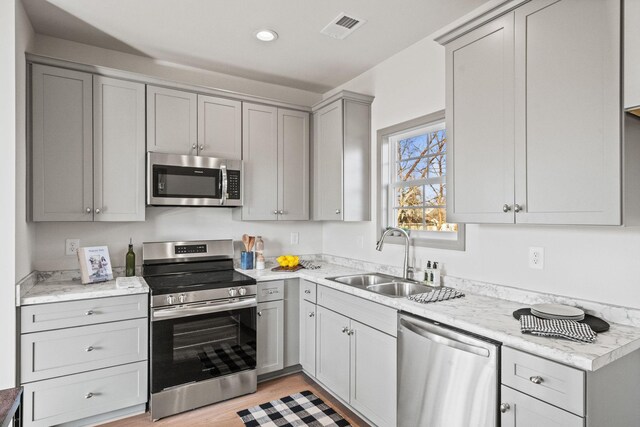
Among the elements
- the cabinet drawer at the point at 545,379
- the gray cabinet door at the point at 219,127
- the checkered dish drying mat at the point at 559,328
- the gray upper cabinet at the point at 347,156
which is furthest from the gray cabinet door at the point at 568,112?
the gray cabinet door at the point at 219,127

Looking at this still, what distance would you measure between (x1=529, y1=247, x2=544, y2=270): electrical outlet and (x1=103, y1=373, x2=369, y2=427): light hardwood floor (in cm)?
143

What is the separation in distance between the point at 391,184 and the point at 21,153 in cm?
254

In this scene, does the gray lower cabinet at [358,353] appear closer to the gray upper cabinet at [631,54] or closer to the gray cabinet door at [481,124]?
the gray cabinet door at [481,124]

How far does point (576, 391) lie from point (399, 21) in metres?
2.26

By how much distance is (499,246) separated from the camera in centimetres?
217

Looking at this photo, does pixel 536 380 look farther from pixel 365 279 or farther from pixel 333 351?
pixel 365 279

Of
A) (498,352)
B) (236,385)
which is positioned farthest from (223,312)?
(498,352)

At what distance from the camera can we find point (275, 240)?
3.64 metres

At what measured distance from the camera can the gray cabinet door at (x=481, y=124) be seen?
1.81m

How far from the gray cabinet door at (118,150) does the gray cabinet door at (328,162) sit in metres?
1.47

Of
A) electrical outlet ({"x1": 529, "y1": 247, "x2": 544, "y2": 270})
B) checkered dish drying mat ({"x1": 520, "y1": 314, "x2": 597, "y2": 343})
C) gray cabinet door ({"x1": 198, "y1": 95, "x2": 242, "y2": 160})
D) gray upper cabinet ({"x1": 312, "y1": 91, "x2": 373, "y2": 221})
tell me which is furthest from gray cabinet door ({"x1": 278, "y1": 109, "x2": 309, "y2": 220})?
checkered dish drying mat ({"x1": 520, "y1": 314, "x2": 597, "y2": 343})

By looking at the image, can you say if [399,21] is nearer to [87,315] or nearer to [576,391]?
[576,391]

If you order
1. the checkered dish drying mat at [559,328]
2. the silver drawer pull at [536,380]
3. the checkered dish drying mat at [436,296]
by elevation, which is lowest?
the silver drawer pull at [536,380]

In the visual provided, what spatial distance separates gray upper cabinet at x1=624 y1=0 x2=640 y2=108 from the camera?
1.37 m
